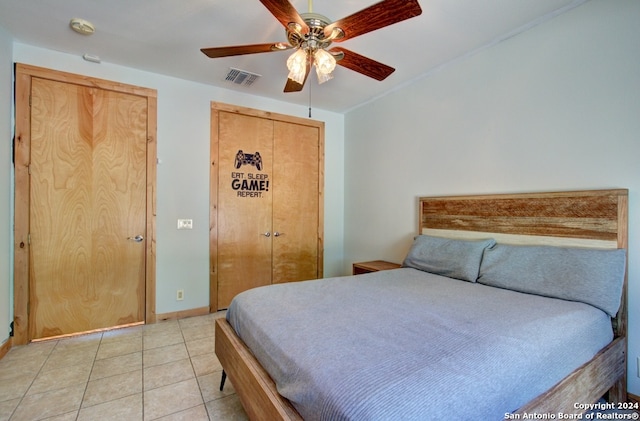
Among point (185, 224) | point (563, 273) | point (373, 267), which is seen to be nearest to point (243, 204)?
point (185, 224)

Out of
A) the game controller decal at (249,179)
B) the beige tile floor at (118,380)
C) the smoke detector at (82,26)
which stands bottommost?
the beige tile floor at (118,380)

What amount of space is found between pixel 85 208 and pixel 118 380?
5.57 ft

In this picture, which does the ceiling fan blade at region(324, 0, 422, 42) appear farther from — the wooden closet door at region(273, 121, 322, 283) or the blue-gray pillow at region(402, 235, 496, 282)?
the wooden closet door at region(273, 121, 322, 283)

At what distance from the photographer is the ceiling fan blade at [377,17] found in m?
1.41

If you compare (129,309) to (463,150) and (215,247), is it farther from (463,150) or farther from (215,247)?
(463,150)

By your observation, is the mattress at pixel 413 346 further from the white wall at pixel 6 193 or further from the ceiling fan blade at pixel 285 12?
the white wall at pixel 6 193

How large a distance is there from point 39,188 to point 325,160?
3.20 meters

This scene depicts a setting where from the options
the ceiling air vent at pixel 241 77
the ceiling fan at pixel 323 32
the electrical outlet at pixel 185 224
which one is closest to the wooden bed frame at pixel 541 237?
the ceiling fan at pixel 323 32

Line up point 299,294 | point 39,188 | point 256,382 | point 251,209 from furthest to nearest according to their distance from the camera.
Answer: point 251,209 < point 39,188 < point 299,294 < point 256,382

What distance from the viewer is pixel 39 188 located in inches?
105

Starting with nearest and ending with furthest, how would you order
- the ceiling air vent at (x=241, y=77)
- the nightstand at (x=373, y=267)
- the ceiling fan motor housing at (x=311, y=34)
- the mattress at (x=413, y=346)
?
the mattress at (x=413, y=346) → the ceiling fan motor housing at (x=311, y=34) → the ceiling air vent at (x=241, y=77) → the nightstand at (x=373, y=267)

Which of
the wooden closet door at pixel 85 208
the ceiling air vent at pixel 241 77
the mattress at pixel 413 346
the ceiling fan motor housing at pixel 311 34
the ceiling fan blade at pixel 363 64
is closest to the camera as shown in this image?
the mattress at pixel 413 346

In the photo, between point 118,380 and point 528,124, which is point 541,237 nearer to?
point 528,124

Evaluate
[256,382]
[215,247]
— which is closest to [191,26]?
[215,247]
